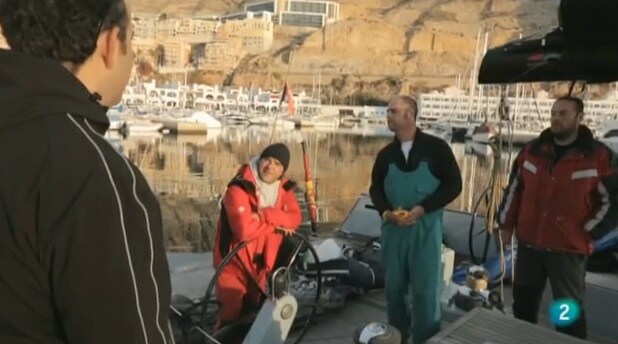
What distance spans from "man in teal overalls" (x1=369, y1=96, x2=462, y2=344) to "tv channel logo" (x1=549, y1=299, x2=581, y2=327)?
0.66 meters

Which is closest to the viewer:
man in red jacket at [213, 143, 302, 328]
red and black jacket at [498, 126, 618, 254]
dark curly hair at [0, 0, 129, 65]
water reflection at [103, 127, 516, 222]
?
dark curly hair at [0, 0, 129, 65]

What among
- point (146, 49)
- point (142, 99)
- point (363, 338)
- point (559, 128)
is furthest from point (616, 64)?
point (146, 49)

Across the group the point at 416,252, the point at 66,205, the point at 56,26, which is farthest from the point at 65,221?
the point at 416,252

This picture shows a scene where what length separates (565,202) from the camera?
3537 millimetres

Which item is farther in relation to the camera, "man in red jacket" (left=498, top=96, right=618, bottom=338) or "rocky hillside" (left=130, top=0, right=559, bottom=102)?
"rocky hillside" (left=130, top=0, right=559, bottom=102)

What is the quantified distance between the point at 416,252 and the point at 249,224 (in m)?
1.01

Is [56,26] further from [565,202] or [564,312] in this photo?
[564,312]

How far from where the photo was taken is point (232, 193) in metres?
3.82

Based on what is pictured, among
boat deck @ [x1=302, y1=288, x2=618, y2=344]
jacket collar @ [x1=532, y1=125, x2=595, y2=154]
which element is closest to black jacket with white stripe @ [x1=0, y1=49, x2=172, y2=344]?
boat deck @ [x1=302, y1=288, x2=618, y2=344]

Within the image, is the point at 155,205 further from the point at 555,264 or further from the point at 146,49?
the point at 146,49

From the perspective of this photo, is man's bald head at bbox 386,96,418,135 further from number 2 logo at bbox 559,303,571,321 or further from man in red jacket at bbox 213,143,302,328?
number 2 logo at bbox 559,303,571,321

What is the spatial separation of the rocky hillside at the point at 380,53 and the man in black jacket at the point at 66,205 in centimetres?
7709

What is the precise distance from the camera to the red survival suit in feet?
12.4

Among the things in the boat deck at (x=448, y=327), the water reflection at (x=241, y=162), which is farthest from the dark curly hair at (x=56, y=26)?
the water reflection at (x=241, y=162)
